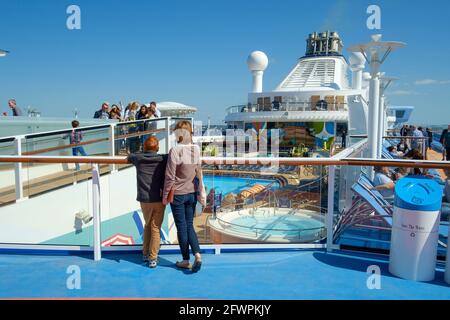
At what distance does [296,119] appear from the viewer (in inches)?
1049

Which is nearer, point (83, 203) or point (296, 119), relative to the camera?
point (83, 203)

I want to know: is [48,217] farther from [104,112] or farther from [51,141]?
[104,112]

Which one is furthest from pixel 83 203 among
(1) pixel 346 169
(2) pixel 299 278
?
(1) pixel 346 169

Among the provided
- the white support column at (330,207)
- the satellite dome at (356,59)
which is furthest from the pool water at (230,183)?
the satellite dome at (356,59)

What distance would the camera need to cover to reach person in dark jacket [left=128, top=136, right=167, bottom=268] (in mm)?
3090

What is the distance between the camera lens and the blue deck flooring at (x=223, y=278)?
2.73 meters

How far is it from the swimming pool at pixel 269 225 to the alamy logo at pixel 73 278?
56.2 inches

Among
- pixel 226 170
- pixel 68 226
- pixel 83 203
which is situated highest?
pixel 226 170

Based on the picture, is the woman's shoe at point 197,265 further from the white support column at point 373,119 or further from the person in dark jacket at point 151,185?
the white support column at point 373,119

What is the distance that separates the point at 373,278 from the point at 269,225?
2.02m

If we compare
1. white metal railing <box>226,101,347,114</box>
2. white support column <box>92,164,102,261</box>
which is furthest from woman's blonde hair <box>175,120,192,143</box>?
white metal railing <box>226,101,347,114</box>
